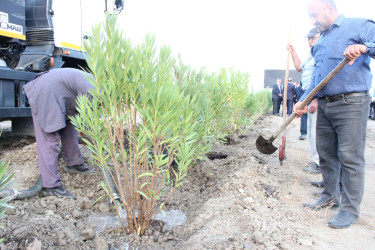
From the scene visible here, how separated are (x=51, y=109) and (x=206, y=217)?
204cm

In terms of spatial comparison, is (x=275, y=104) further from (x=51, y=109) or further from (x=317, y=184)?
(x=51, y=109)

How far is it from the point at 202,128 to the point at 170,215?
125 cm

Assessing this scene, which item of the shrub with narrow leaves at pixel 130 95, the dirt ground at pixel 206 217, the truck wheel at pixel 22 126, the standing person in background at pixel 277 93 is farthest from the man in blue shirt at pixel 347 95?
the standing person in background at pixel 277 93

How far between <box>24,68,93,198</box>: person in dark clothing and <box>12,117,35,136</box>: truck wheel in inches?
102

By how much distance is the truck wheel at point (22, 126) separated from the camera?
5.81m

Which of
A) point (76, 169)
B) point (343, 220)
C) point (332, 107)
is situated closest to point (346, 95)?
point (332, 107)

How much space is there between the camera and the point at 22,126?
587cm

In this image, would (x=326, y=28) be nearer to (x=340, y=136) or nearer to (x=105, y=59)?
(x=340, y=136)

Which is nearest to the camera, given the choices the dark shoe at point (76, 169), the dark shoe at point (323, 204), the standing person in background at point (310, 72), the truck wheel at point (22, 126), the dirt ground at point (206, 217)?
the dirt ground at point (206, 217)

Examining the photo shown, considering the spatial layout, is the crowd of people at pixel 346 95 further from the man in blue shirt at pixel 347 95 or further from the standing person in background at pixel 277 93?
the standing person in background at pixel 277 93

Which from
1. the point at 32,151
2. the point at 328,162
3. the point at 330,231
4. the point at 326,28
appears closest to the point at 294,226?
the point at 330,231

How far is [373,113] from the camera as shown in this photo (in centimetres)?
1694

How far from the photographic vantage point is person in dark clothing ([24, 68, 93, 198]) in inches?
133

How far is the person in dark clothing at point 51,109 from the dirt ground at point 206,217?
0.84 ft
